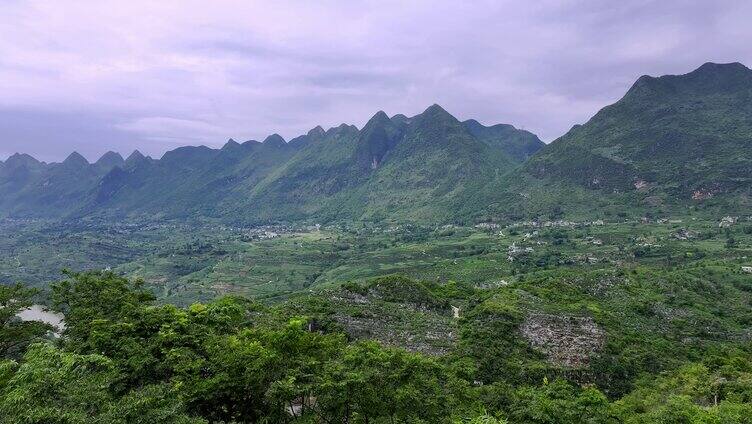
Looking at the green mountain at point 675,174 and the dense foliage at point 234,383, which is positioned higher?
the green mountain at point 675,174

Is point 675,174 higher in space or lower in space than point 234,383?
higher

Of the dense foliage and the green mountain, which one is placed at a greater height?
the green mountain

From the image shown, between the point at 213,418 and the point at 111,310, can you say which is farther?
the point at 111,310

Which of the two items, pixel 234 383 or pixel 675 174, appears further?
pixel 675 174

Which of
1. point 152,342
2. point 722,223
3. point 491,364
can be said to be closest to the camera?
point 152,342

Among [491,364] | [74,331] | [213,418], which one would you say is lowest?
[491,364]

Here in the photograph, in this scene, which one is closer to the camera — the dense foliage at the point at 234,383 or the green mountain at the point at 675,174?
the dense foliage at the point at 234,383

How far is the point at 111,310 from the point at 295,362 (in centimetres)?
1530

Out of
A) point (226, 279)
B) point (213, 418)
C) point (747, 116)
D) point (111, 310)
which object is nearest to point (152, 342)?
point (213, 418)

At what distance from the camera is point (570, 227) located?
534 feet

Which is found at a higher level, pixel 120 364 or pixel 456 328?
pixel 120 364

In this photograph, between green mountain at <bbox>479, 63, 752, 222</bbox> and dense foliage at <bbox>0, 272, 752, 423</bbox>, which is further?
green mountain at <bbox>479, 63, 752, 222</bbox>

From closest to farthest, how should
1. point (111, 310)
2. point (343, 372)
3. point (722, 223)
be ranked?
point (343, 372), point (111, 310), point (722, 223)

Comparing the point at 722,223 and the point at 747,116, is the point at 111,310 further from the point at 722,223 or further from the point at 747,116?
the point at 747,116
